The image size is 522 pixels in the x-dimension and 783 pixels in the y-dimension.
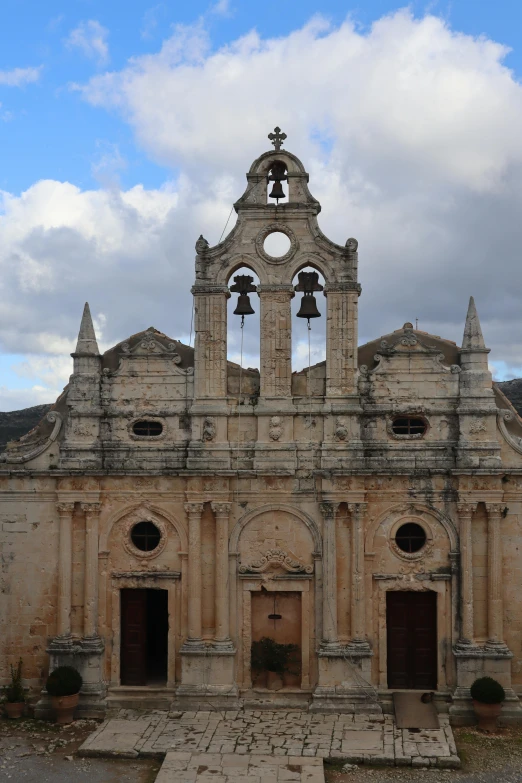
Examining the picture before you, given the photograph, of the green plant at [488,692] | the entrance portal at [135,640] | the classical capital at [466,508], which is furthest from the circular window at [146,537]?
the green plant at [488,692]

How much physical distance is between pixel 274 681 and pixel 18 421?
1920cm

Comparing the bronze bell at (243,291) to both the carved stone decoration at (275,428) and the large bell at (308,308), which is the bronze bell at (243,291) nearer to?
the large bell at (308,308)

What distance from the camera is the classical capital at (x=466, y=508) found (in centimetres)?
1880

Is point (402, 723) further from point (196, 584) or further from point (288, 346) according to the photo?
point (288, 346)

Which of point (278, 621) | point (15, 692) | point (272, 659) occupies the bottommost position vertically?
point (15, 692)

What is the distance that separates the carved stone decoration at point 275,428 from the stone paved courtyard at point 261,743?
21.7 ft

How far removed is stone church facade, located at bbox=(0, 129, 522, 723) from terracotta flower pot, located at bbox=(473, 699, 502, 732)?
81 centimetres

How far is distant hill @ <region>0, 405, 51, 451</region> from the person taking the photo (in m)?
32.9

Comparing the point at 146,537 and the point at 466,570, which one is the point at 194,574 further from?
the point at 466,570

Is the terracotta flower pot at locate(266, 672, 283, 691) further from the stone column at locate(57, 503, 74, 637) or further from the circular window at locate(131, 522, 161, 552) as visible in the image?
the stone column at locate(57, 503, 74, 637)

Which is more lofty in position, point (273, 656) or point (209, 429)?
point (209, 429)

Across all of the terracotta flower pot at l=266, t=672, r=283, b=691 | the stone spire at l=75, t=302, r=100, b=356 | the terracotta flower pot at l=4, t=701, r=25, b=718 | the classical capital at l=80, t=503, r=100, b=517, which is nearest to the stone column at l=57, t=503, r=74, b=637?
the classical capital at l=80, t=503, r=100, b=517

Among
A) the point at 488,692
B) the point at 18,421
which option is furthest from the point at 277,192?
the point at 18,421

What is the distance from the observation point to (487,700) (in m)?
17.5
